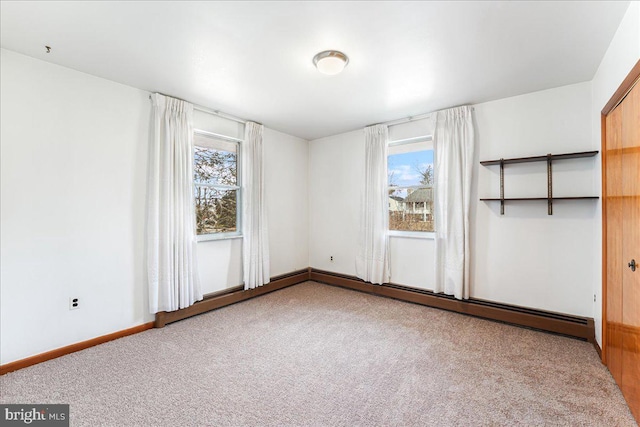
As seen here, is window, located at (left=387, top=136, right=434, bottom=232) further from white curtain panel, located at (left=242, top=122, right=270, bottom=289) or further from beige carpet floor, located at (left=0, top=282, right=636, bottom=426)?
white curtain panel, located at (left=242, top=122, right=270, bottom=289)

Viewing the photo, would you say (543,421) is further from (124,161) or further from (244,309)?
(124,161)

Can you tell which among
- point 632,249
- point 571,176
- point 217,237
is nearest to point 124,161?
point 217,237

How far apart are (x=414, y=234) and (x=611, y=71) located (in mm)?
2522

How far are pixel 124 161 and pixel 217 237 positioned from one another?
4.65ft

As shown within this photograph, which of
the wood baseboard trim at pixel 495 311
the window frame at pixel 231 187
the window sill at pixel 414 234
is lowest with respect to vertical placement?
the wood baseboard trim at pixel 495 311

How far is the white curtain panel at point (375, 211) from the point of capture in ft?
13.8

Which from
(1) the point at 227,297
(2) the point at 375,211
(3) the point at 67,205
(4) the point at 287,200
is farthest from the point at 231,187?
(2) the point at 375,211

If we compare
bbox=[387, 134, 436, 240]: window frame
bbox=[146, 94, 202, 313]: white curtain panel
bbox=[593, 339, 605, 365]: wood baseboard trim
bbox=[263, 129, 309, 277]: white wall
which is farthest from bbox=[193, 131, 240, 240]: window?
bbox=[593, 339, 605, 365]: wood baseboard trim

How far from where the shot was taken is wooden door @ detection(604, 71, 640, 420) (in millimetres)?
1704

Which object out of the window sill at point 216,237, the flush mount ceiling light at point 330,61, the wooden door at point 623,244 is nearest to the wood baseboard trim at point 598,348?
the wooden door at point 623,244

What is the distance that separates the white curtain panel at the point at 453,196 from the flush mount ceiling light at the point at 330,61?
1854 millimetres

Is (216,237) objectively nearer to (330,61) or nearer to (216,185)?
(216,185)

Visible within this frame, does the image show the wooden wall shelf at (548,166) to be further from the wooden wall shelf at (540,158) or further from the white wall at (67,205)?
the white wall at (67,205)

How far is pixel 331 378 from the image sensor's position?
84.0 inches
